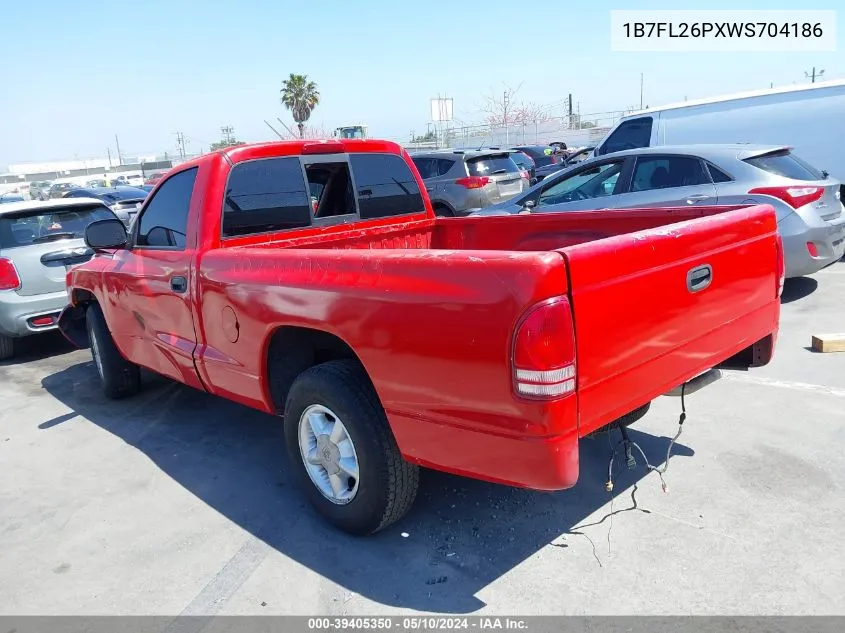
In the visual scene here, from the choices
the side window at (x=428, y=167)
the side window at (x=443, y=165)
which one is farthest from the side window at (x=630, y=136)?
the side window at (x=428, y=167)

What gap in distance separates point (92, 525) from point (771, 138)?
9522 mm

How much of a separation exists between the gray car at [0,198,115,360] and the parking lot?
93.6 inches

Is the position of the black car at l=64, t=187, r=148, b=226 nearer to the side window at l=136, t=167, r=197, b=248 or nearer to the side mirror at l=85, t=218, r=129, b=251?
the side mirror at l=85, t=218, r=129, b=251

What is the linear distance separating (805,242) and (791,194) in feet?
1.60

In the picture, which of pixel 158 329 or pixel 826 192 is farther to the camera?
pixel 826 192

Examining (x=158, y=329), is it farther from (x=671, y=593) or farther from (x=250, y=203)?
(x=671, y=593)

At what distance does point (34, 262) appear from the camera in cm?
680

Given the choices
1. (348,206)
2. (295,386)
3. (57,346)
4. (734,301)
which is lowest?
(57,346)

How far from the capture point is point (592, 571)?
2.88 metres

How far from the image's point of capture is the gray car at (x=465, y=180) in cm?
1222

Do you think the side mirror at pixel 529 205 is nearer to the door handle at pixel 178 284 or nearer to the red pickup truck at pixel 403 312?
the red pickup truck at pixel 403 312

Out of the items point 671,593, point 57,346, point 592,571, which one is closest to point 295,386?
point 592,571

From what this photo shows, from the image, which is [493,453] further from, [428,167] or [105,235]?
[428,167]

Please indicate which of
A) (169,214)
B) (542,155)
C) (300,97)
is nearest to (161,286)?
(169,214)
